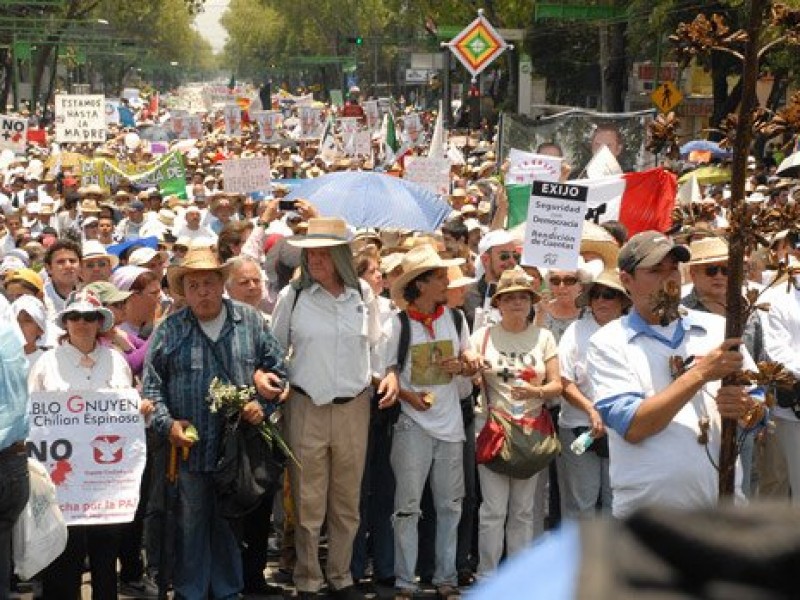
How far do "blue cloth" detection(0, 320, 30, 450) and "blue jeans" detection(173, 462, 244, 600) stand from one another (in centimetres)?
125

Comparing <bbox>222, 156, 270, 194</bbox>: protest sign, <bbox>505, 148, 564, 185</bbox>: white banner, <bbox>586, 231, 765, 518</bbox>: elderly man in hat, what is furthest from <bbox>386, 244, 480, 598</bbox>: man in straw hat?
<bbox>222, 156, 270, 194</bbox>: protest sign

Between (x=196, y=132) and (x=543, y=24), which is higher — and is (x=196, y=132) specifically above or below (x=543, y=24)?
below

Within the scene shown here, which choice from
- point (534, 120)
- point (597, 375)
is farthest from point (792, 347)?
point (534, 120)

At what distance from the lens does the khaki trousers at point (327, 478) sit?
7.35m

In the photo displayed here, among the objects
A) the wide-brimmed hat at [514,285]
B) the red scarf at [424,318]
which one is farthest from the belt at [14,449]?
the wide-brimmed hat at [514,285]

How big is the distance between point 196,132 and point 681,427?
92.6 feet

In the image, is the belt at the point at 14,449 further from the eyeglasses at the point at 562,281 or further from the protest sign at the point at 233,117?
the protest sign at the point at 233,117

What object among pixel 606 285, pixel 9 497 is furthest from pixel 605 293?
pixel 9 497

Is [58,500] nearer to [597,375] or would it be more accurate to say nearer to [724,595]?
[597,375]

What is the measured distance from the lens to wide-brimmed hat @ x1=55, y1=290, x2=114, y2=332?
6.83 meters

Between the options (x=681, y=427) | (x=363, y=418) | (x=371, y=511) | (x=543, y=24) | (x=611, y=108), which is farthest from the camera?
(x=543, y=24)

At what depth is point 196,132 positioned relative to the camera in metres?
32.0

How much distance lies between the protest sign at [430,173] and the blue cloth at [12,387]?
1039 centimetres

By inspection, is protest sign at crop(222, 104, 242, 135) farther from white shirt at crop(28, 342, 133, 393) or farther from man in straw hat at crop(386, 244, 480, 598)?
white shirt at crop(28, 342, 133, 393)
